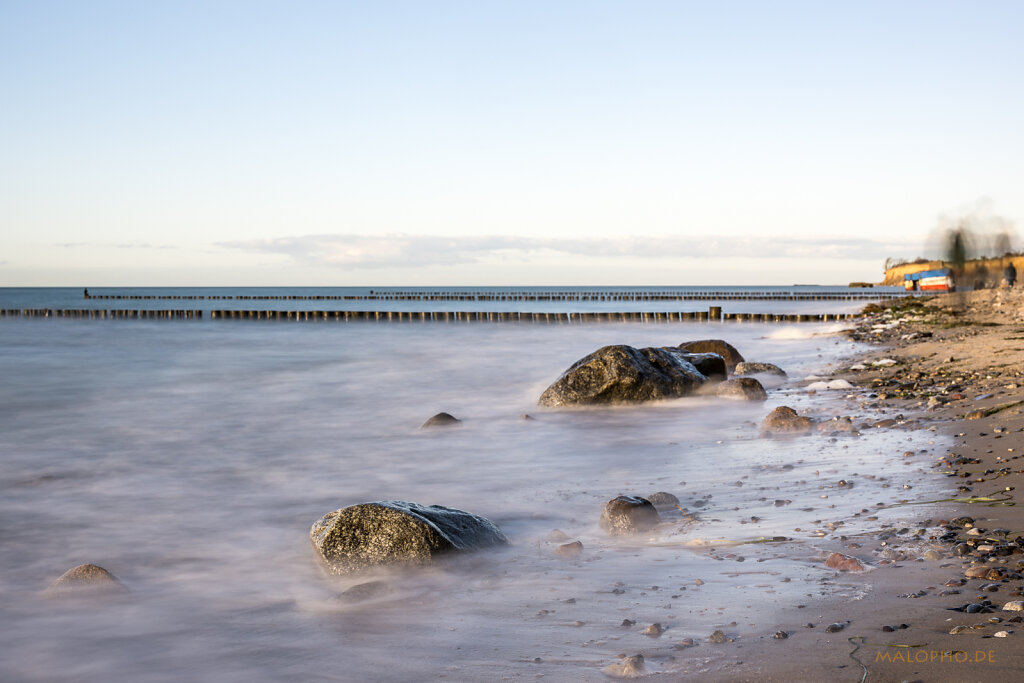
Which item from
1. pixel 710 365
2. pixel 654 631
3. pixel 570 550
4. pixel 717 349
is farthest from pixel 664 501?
pixel 717 349

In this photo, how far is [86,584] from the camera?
4355 mm

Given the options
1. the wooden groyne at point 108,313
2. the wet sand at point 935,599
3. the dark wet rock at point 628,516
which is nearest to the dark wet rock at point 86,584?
the dark wet rock at point 628,516

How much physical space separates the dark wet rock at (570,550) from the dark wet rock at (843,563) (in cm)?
131

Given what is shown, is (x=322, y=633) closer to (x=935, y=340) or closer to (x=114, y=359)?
(x=935, y=340)

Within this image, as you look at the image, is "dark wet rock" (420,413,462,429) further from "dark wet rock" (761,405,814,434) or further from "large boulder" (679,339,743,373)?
"large boulder" (679,339,743,373)

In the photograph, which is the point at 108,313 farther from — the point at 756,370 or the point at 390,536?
the point at 390,536

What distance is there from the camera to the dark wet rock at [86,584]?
4.32 m

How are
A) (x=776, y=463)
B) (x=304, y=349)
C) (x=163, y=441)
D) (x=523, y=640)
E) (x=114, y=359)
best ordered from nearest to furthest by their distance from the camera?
(x=523, y=640), (x=776, y=463), (x=163, y=441), (x=114, y=359), (x=304, y=349)

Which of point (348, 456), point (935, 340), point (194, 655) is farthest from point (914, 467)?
point (935, 340)

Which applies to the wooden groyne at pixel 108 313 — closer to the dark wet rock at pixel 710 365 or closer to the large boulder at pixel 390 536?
the dark wet rock at pixel 710 365

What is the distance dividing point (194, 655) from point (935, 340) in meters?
14.7

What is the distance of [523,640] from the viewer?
335 centimetres

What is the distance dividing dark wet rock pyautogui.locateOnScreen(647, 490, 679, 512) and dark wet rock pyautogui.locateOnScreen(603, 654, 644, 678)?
232cm

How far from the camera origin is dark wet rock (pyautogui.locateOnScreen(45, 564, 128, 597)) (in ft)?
14.2
